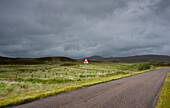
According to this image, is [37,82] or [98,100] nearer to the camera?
[98,100]

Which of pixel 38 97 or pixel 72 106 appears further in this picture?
pixel 38 97

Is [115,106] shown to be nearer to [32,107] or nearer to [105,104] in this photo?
[105,104]

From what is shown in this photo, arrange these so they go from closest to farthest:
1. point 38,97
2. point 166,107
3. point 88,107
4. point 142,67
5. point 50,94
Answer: point 88,107, point 166,107, point 38,97, point 50,94, point 142,67

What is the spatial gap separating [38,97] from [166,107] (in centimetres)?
748

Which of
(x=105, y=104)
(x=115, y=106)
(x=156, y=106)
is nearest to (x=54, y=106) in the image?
(x=105, y=104)

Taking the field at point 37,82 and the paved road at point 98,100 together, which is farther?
the field at point 37,82

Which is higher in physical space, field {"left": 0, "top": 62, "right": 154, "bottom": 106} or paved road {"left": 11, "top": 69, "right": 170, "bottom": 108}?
paved road {"left": 11, "top": 69, "right": 170, "bottom": 108}

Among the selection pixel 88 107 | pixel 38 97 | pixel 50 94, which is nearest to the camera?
pixel 88 107

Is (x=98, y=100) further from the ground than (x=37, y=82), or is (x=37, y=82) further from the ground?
(x=98, y=100)

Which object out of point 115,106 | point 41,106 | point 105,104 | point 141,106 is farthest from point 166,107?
point 41,106

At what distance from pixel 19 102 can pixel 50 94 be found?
2.09 metres

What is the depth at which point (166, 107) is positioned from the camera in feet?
20.2

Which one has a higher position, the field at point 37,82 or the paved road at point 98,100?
the paved road at point 98,100

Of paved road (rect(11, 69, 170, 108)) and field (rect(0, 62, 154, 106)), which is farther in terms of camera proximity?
field (rect(0, 62, 154, 106))
